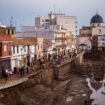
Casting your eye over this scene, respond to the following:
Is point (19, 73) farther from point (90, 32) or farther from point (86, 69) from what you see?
point (90, 32)

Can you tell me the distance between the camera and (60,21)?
3346 inches

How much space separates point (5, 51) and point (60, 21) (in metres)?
49.0

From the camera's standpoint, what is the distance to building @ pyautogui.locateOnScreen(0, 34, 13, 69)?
3589cm

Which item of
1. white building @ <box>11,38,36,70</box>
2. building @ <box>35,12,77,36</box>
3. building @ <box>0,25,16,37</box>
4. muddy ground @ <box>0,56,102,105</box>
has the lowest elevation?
muddy ground @ <box>0,56,102,105</box>

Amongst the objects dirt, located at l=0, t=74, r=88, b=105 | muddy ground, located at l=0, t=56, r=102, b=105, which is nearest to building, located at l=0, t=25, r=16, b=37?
muddy ground, located at l=0, t=56, r=102, b=105

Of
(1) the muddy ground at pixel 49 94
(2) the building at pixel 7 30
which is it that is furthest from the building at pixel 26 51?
(1) the muddy ground at pixel 49 94

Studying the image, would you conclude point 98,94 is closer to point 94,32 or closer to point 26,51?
point 26,51

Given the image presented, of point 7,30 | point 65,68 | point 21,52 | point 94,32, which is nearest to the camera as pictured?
point 21,52

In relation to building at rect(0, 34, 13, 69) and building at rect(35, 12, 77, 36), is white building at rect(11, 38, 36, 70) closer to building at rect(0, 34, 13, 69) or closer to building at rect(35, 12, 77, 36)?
building at rect(0, 34, 13, 69)

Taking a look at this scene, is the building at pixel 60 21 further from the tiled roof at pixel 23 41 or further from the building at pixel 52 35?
the tiled roof at pixel 23 41

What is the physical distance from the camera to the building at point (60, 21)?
85.2 m

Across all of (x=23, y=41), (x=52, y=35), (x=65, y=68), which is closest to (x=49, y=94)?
(x=23, y=41)

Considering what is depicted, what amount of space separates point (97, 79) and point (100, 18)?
193ft

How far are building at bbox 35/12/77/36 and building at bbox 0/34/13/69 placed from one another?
44.9 metres
